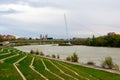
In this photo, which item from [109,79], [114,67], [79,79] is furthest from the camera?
[114,67]

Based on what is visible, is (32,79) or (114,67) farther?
(114,67)

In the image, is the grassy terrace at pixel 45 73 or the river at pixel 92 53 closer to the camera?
the grassy terrace at pixel 45 73

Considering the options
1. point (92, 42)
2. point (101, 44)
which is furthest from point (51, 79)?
point (92, 42)

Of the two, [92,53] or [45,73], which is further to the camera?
[92,53]

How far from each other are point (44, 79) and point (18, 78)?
150 centimetres

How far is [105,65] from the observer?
121ft

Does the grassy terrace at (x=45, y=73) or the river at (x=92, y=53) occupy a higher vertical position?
the grassy terrace at (x=45, y=73)

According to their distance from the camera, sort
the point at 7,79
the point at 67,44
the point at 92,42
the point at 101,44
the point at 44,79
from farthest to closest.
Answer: the point at 67,44, the point at 92,42, the point at 101,44, the point at 44,79, the point at 7,79

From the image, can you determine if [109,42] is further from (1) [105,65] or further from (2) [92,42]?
(1) [105,65]

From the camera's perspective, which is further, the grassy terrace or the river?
the river

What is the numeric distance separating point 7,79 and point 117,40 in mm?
114584

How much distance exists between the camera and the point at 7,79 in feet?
50.6

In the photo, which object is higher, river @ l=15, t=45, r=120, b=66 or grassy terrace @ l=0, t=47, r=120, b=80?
grassy terrace @ l=0, t=47, r=120, b=80

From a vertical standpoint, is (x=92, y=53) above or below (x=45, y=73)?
below
